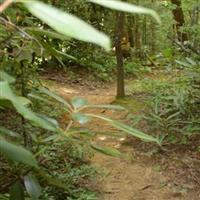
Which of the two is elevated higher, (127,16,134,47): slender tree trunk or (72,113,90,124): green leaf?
(127,16,134,47): slender tree trunk

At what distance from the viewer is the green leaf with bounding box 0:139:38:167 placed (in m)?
0.67

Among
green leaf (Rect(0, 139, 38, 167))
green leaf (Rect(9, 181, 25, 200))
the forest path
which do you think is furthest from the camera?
the forest path

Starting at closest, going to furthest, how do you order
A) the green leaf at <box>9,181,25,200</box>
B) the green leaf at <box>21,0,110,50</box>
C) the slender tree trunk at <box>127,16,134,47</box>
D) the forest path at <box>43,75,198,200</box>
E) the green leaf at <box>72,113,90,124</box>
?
the green leaf at <box>21,0,110,50</box> < the green leaf at <box>72,113,90,124</box> < the green leaf at <box>9,181,25,200</box> < the forest path at <box>43,75,198,200</box> < the slender tree trunk at <box>127,16,134,47</box>

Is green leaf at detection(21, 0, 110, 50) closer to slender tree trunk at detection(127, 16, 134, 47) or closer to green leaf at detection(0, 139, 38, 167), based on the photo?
green leaf at detection(0, 139, 38, 167)

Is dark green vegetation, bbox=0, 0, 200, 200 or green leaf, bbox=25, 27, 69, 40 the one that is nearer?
dark green vegetation, bbox=0, 0, 200, 200

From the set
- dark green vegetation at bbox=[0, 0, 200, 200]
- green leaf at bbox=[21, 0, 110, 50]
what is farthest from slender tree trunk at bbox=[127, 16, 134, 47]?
green leaf at bbox=[21, 0, 110, 50]

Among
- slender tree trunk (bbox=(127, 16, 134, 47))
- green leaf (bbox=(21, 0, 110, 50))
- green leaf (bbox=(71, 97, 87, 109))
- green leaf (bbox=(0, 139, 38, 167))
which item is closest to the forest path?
green leaf (bbox=(71, 97, 87, 109))

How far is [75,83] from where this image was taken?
26.1 feet

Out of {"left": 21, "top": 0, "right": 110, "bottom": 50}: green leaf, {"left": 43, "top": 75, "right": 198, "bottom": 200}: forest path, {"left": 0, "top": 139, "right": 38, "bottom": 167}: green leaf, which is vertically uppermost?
{"left": 21, "top": 0, "right": 110, "bottom": 50}: green leaf

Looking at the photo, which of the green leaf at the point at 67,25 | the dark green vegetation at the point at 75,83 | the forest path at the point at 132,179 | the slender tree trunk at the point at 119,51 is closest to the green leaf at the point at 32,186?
the dark green vegetation at the point at 75,83

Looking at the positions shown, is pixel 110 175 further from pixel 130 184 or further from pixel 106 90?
pixel 106 90

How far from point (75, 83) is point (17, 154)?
731cm

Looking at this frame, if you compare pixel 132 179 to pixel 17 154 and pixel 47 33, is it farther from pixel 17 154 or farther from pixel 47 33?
pixel 17 154

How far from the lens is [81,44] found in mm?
8875
